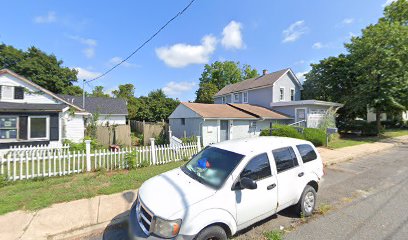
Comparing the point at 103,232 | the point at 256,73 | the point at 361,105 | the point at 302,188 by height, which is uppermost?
the point at 256,73

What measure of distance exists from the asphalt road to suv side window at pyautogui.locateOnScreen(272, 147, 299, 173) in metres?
1.15

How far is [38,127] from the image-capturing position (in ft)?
38.9

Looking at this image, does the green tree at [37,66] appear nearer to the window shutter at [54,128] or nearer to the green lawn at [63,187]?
the window shutter at [54,128]

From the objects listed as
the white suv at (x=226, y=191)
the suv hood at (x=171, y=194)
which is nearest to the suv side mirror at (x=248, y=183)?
the white suv at (x=226, y=191)

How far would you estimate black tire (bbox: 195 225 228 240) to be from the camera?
2.79m

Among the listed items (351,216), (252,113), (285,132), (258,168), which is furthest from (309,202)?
(252,113)

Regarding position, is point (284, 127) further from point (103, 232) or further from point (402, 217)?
point (103, 232)

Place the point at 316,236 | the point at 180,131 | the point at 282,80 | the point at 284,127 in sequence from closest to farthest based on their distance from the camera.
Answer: the point at 316,236
the point at 284,127
the point at 180,131
the point at 282,80

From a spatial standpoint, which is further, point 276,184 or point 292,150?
point 292,150

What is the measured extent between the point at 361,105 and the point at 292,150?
67.1ft

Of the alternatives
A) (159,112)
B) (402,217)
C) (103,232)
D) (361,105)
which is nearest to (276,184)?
(402,217)

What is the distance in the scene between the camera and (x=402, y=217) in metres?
4.28

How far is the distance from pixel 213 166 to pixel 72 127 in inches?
514

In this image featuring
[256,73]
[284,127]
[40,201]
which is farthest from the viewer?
[256,73]
